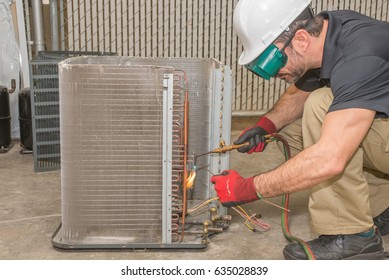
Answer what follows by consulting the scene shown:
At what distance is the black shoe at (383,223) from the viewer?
7.49 feet

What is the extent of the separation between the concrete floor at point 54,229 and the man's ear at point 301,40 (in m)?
0.84

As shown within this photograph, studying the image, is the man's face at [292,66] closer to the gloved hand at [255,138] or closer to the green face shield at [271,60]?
the green face shield at [271,60]

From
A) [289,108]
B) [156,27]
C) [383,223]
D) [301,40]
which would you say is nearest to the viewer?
[301,40]

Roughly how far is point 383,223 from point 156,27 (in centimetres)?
262

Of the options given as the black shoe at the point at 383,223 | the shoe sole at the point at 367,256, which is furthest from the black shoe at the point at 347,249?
the black shoe at the point at 383,223

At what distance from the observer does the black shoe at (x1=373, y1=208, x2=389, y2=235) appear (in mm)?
2283

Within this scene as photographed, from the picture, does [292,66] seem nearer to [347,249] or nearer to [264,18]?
[264,18]

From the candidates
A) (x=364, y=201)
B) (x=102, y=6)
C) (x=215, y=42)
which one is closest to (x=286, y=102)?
(x=364, y=201)

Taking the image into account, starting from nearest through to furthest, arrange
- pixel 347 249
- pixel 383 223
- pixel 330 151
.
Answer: pixel 330 151, pixel 347 249, pixel 383 223

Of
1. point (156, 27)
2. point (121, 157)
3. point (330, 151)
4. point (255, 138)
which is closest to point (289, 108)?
point (255, 138)

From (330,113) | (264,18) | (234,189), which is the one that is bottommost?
(234,189)

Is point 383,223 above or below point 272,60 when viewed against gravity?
below

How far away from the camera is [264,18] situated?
1891 mm

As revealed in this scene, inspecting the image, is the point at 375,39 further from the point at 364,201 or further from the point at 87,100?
the point at 87,100
